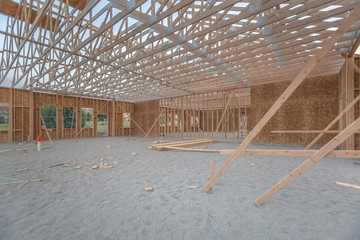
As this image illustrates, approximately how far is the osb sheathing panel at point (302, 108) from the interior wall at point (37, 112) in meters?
14.5

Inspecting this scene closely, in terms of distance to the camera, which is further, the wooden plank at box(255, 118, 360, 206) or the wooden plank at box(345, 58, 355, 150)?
the wooden plank at box(345, 58, 355, 150)

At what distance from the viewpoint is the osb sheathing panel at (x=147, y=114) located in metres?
17.5

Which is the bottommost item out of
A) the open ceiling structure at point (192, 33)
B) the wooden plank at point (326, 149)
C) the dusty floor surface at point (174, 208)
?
the dusty floor surface at point (174, 208)

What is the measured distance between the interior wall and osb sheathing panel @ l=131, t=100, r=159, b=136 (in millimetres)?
2430

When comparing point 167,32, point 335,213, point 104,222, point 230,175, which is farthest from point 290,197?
point 167,32

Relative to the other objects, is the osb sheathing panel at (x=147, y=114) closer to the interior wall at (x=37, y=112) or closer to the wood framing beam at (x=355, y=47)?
the interior wall at (x=37, y=112)

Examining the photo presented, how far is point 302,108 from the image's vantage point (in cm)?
968

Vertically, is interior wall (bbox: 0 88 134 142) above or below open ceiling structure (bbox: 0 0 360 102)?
below

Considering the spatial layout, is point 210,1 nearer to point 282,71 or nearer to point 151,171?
point 151,171

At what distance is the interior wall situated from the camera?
12.3 meters

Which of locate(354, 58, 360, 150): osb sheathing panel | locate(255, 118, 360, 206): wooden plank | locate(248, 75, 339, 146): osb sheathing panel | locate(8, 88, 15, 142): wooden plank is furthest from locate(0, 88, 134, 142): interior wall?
locate(354, 58, 360, 150): osb sheathing panel

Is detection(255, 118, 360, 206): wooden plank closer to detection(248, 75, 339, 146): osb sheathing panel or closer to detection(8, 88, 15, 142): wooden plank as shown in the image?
detection(248, 75, 339, 146): osb sheathing panel

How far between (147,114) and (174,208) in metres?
16.1

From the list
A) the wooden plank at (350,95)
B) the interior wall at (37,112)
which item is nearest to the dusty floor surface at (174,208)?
the wooden plank at (350,95)
